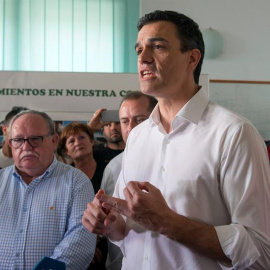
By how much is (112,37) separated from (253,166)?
12.0ft

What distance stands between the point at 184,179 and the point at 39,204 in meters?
0.95

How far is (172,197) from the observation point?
3.71 feet

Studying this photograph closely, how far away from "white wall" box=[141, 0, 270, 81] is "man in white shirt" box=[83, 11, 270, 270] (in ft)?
11.1

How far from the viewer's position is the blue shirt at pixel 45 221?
1696 millimetres

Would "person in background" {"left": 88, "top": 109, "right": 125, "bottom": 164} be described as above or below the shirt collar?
below

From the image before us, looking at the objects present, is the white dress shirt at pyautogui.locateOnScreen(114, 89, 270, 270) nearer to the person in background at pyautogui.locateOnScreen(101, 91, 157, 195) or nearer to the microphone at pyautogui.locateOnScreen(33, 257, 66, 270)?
the microphone at pyautogui.locateOnScreen(33, 257, 66, 270)

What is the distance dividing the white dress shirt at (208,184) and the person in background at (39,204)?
502 mm

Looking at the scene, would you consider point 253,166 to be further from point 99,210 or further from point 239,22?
point 239,22

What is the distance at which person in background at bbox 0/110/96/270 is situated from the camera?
1700 mm

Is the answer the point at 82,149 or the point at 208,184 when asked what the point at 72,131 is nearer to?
the point at 82,149

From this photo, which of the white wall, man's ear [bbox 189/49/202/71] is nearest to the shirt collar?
man's ear [bbox 189/49/202/71]

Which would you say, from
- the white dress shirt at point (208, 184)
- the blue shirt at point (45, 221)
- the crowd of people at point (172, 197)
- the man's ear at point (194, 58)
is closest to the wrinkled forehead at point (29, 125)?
the blue shirt at point (45, 221)

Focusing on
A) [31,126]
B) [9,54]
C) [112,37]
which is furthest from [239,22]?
[31,126]

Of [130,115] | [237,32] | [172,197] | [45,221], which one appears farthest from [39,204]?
[237,32]
